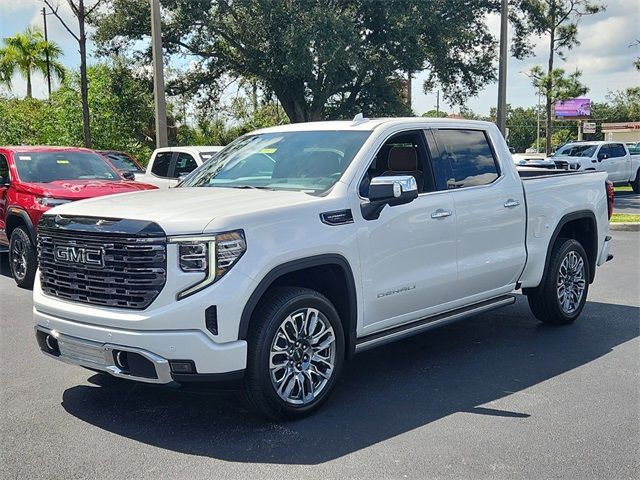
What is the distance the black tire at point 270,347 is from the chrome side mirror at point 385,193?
0.71 m

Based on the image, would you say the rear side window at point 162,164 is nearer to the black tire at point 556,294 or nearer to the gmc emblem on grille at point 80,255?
the black tire at point 556,294

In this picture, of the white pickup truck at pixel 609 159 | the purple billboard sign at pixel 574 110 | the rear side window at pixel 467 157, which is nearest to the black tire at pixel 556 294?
the rear side window at pixel 467 157

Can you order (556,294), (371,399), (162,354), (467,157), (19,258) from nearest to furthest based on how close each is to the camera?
(162,354) → (371,399) → (467,157) → (556,294) → (19,258)

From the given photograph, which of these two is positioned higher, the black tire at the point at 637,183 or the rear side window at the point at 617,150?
the rear side window at the point at 617,150

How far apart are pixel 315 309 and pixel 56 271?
5.65 ft

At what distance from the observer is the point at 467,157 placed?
6.06 meters

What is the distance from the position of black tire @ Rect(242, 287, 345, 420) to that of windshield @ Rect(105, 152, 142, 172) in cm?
1381

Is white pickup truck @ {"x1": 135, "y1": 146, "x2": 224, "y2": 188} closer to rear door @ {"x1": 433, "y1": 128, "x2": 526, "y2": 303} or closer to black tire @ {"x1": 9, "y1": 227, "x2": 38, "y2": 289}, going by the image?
black tire @ {"x1": 9, "y1": 227, "x2": 38, "y2": 289}

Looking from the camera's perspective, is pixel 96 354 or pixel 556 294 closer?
pixel 96 354

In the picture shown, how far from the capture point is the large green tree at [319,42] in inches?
819

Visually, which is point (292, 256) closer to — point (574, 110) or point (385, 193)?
point (385, 193)

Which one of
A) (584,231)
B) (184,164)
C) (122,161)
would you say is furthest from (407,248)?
(122,161)

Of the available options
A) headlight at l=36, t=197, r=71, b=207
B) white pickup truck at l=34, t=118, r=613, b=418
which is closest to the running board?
white pickup truck at l=34, t=118, r=613, b=418

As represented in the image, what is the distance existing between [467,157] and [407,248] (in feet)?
4.34
